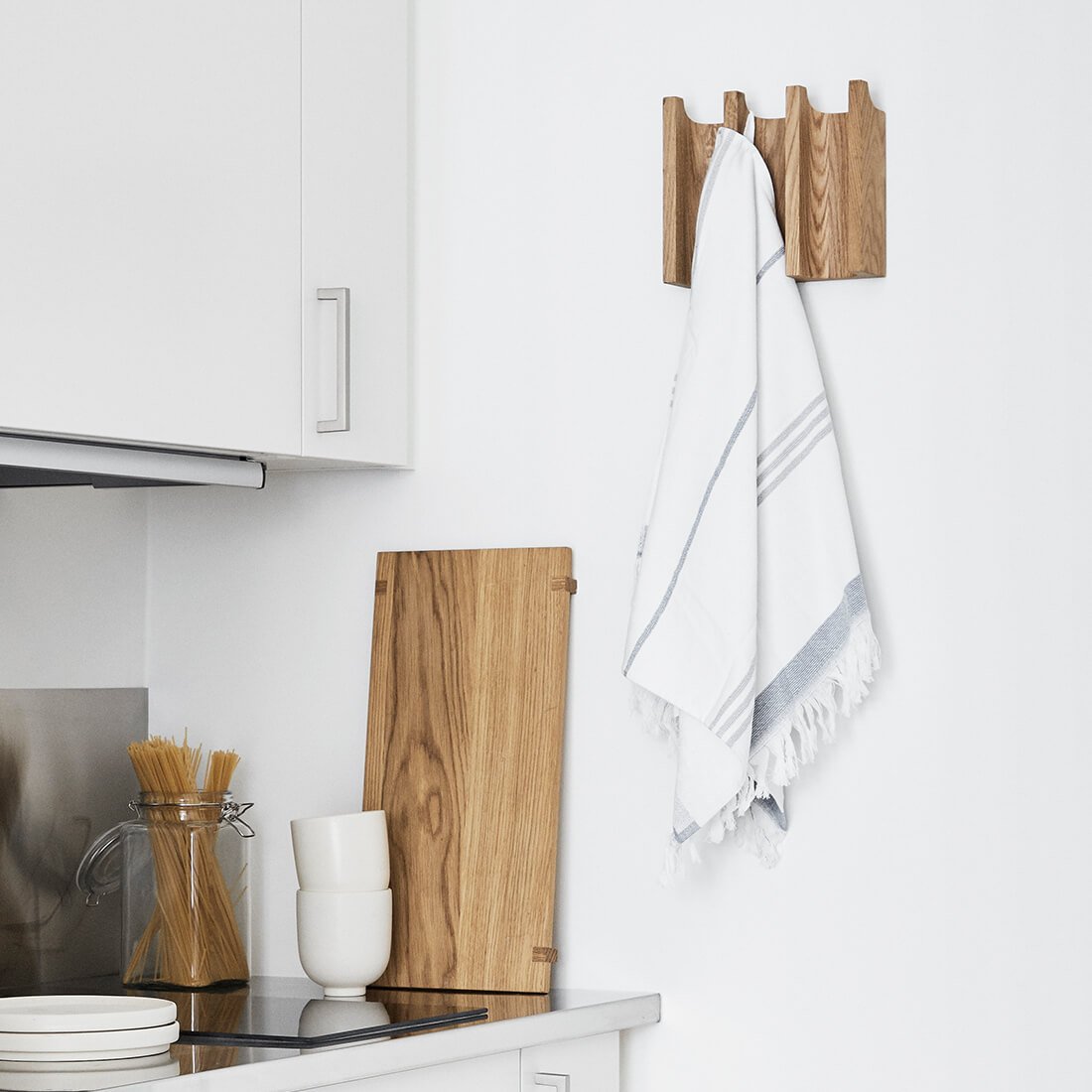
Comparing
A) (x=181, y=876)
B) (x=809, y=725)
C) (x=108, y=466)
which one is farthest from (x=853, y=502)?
(x=181, y=876)

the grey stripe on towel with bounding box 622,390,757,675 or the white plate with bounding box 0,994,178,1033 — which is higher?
the grey stripe on towel with bounding box 622,390,757,675

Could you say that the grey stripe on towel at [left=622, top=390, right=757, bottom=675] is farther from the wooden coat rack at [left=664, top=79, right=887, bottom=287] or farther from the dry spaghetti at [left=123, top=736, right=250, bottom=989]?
the dry spaghetti at [left=123, top=736, right=250, bottom=989]

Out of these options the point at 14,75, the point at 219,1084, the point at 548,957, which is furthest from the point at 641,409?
the point at 219,1084

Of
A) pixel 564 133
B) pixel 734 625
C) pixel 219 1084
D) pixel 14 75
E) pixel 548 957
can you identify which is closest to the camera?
pixel 219 1084

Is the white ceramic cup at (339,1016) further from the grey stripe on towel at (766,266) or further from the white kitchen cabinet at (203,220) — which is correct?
the grey stripe on towel at (766,266)

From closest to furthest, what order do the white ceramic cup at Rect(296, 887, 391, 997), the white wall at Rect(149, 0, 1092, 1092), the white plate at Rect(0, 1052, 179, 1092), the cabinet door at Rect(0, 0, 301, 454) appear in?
the white plate at Rect(0, 1052, 179, 1092) < the cabinet door at Rect(0, 0, 301, 454) < the white wall at Rect(149, 0, 1092, 1092) < the white ceramic cup at Rect(296, 887, 391, 997)

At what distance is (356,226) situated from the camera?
1.94 meters

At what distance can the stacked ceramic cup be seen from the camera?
182 centimetres

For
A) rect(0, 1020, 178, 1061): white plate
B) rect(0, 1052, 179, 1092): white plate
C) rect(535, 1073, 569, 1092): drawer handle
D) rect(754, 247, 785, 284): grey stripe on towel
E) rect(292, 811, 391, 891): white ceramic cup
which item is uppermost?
rect(754, 247, 785, 284): grey stripe on towel

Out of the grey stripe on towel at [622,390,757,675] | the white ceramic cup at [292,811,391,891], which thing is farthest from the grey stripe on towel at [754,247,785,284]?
the white ceramic cup at [292,811,391,891]

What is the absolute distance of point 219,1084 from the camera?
1.36 metres

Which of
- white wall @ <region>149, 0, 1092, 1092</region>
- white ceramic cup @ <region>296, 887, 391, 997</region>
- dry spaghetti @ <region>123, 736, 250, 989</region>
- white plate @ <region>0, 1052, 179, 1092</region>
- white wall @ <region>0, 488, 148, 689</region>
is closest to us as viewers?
white plate @ <region>0, 1052, 179, 1092</region>

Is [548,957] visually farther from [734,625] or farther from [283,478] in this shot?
[283,478]

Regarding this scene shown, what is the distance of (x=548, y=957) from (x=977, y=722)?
534 millimetres
